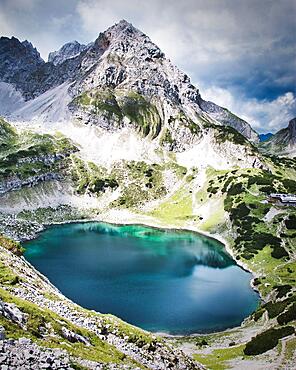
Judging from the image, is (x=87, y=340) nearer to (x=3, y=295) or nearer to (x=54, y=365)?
(x=3, y=295)

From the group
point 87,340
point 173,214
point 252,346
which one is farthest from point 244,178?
point 87,340

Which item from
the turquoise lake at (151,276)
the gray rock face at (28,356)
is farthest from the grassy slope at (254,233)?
the gray rock face at (28,356)

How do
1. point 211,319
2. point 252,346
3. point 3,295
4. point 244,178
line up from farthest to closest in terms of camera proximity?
point 244,178 < point 211,319 < point 252,346 < point 3,295

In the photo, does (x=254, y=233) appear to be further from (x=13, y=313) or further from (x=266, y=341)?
(x=13, y=313)

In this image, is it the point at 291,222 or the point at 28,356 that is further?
the point at 291,222

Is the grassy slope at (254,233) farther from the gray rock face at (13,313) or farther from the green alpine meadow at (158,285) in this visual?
the gray rock face at (13,313)

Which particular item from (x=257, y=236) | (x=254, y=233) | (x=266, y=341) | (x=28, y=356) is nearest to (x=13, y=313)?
(x=28, y=356)

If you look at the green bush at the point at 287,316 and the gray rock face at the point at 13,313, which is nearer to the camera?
the gray rock face at the point at 13,313

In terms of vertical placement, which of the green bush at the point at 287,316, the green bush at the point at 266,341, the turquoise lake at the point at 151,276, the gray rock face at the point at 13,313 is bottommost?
the gray rock face at the point at 13,313
